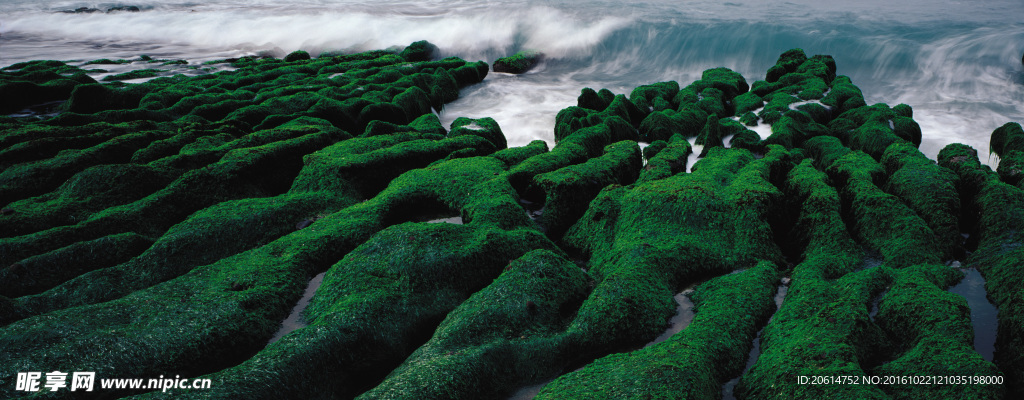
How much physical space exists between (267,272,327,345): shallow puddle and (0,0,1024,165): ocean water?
8293mm

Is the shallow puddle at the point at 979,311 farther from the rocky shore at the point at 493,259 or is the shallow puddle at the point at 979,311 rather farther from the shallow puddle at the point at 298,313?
the shallow puddle at the point at 298,313

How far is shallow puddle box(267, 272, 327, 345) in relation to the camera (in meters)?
4.79

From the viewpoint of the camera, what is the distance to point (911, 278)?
16.7ft

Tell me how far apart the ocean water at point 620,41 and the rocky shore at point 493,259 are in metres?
5.90

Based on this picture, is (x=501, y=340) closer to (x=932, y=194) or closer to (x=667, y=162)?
(x=667, y=162)

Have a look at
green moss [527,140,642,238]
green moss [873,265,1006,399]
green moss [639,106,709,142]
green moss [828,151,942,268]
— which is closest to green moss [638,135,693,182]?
green moss [527,140,642,238]

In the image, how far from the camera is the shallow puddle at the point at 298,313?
479 centimetres

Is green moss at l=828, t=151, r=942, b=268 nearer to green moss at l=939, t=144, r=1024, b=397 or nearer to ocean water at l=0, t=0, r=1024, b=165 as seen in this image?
green moss at l=939, t=144, r=1024, b=397

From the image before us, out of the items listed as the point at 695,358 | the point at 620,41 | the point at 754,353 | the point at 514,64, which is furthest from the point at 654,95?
the point at 695,358

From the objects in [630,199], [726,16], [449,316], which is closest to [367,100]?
[630,199]

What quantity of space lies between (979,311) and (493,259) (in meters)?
4.43

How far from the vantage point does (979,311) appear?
5051 millimetres

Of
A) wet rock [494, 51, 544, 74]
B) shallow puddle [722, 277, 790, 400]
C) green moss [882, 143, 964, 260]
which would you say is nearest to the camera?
shallow puddle [722, 277, 790, 400]

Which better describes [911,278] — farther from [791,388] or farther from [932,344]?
[791,388]
